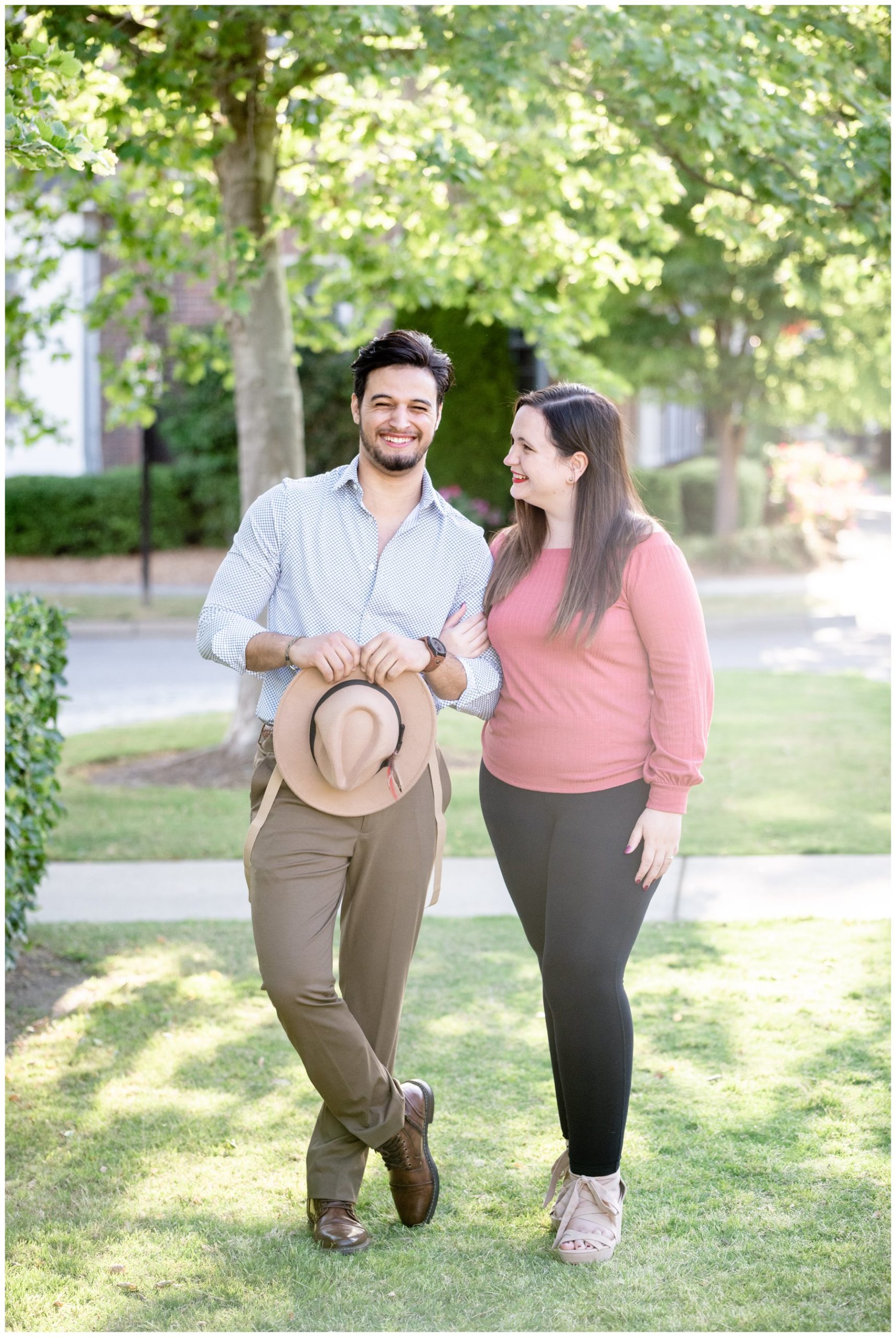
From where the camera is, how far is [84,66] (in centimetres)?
570

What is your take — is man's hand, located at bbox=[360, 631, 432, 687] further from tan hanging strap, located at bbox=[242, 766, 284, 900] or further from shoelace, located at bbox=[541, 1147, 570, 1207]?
shoelace, located at bbox=[541, 1147, 570, 1207]

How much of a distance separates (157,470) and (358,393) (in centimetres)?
1745

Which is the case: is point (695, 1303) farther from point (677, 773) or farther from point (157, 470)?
point (157, 470)

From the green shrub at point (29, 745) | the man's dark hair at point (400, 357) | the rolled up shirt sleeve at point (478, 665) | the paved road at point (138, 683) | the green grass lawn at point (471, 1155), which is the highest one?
the man's dark hair at point (400, 357)

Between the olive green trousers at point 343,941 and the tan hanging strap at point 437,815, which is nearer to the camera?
the olive green trousers at point 343,941

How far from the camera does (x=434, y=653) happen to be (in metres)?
3.12

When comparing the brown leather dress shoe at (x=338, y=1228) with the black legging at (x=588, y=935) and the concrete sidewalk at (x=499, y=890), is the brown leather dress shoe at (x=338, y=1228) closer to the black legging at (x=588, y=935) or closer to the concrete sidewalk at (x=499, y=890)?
the black legging at (x=588, y=935)

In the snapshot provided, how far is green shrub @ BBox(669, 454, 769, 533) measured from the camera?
22828 mm

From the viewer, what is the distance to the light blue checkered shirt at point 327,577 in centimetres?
320

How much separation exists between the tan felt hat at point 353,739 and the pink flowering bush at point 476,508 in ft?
50.5

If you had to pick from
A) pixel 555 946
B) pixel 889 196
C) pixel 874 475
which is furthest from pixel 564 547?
pixel 874 475

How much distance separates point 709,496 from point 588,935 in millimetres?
20534

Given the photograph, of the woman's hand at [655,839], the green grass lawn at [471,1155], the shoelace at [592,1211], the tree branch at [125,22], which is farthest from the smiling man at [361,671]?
the tree branch at [125,22]

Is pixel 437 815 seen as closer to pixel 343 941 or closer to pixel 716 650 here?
pixel 343 941
